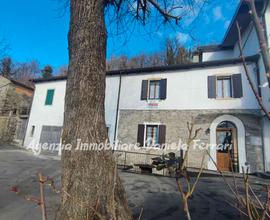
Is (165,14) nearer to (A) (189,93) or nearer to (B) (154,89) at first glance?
(A) (189,93)

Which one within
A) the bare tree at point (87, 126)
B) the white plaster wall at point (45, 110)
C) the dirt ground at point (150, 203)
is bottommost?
the dirt ground at point (150, 203)

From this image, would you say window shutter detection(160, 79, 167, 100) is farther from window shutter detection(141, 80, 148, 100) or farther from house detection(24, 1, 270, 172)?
window shutter detection(141, 80, 148, 100)

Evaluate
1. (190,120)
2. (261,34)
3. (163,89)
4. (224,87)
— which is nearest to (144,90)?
(163,89)

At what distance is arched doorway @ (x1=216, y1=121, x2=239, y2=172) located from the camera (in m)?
10.5

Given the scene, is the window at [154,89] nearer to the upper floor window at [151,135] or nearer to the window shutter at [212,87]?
the upper floor window at [151,135]

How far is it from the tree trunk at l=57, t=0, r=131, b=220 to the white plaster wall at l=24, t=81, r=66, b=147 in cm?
1357

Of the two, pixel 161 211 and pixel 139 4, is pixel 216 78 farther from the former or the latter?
pixel 161 211

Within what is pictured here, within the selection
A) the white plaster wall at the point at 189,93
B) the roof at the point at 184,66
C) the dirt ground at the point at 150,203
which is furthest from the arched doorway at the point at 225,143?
the dirt ground at the point at 150,203

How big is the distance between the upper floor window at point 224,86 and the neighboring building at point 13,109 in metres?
15.8

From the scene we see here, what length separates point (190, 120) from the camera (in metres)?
11.5

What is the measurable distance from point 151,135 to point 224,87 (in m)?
5.25

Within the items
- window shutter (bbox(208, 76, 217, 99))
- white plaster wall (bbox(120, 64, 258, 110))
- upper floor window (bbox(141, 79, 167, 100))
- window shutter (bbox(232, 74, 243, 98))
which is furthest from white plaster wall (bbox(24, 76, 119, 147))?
window shutter (bbox(232, 74, 243, 98))

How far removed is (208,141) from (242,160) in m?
1.85

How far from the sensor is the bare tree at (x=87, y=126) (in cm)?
188
